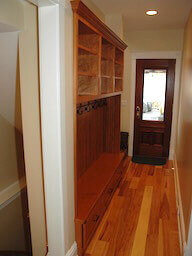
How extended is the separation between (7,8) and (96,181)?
2164mm

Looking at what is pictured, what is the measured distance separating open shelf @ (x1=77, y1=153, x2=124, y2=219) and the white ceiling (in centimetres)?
224

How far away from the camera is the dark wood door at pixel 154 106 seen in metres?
4.67

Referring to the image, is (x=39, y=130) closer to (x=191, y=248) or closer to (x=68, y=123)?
(x=68, y=123)

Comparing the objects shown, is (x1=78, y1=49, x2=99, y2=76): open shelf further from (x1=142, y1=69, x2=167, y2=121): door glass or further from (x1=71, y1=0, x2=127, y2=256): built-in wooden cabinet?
(x1=142, y1=69, x2=167, y2=121): door glass

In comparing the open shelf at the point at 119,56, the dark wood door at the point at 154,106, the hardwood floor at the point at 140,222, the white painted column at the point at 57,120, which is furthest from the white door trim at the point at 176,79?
the white painted column at the point at 57,120

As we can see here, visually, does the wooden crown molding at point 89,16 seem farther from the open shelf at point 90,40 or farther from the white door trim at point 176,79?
the white door trim at point 176,79

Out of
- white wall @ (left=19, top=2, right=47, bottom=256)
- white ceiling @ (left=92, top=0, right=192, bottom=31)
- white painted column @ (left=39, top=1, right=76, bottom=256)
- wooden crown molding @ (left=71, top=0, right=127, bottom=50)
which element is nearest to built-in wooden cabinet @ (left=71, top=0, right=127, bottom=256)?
wooden crown molding @ (left=71, top=0, right=127, bottom=50)

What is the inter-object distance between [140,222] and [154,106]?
8.81 feet

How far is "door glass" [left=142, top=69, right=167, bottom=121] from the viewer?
15.4 ft

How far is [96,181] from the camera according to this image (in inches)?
117

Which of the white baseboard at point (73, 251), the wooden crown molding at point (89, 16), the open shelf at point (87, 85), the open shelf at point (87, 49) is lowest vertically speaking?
the white baseboard at point (73, 251)

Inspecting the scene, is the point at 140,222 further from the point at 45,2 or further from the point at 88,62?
the point at 45,2

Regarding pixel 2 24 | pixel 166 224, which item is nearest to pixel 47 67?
pixel 2 24

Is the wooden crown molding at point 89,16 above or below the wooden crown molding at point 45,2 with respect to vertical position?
above
